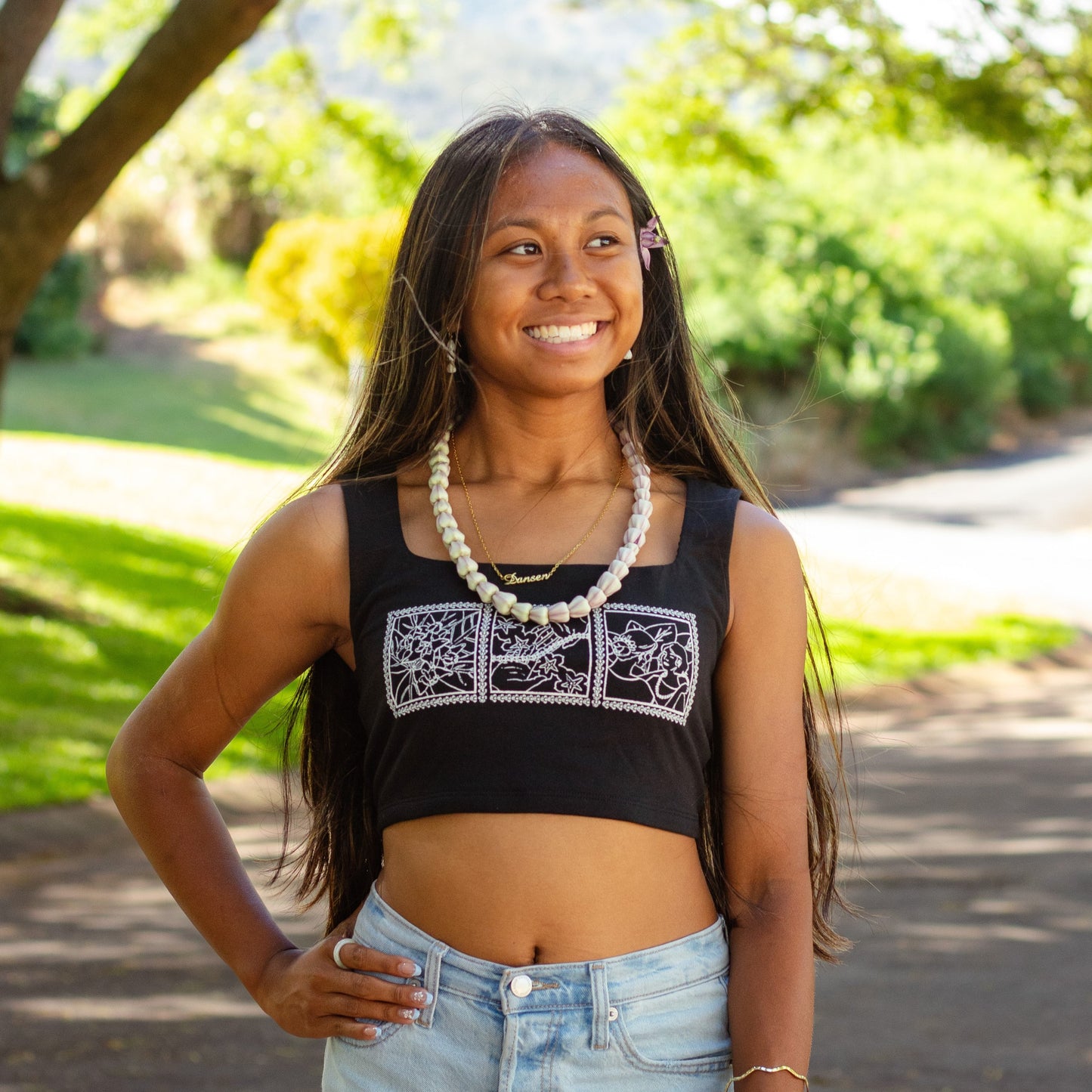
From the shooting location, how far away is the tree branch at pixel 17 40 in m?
7.71

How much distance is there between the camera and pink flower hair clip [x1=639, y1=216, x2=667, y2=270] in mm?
2244

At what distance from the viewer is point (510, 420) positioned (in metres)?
2.19

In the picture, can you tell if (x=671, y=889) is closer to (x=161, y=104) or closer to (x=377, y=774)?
(x=377, y=774)

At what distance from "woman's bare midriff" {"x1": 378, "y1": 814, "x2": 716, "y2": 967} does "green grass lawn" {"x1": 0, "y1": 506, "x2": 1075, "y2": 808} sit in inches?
159

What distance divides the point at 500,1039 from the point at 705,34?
12.2 metres

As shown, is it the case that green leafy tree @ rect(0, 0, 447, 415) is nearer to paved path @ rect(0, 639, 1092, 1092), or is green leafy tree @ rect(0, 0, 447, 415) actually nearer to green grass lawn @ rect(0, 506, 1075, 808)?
green grass lawn @ rect(0, 506, 1075, 808)

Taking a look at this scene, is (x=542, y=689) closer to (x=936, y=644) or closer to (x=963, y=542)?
(x=936, y=644)

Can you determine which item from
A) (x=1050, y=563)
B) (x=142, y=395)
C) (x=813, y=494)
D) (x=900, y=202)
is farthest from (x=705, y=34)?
(x=900, y=202)

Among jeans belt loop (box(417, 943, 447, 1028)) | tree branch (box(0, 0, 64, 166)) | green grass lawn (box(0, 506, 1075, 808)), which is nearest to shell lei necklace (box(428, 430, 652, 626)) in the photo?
jeans belt loop (box(417, 943, 447, 1028))

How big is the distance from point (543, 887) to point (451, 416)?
2.34 feet

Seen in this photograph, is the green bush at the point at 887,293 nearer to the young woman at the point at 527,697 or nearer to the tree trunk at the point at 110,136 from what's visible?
the tree trunk at the point at 110,136

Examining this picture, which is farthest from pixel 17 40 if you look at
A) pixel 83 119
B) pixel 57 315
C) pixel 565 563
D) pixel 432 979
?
pixel 57 315

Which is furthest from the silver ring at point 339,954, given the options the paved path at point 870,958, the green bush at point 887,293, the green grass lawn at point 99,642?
the green bush at point 887,293

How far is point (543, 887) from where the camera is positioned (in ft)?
6.20
